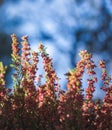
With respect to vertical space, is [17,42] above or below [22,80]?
above

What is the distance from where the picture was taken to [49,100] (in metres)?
8.37

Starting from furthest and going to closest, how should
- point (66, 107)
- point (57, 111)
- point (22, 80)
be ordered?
point (22, 80), point (57, 111), point (66, 107)

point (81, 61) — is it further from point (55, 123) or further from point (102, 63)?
point (55, 123)

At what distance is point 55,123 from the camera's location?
7898 mm

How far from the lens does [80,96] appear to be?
7.99 meters

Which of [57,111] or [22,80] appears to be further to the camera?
[22,80]

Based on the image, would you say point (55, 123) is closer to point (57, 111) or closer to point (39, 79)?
point (57, 111)

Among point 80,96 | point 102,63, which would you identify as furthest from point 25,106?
point 102,63

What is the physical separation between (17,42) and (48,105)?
5.41 feet

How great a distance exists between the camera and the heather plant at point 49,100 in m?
7.84

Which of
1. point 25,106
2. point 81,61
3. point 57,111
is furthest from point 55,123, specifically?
point 81,61

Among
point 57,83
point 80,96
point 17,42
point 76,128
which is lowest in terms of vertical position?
point 76,128

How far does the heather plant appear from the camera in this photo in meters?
7.84

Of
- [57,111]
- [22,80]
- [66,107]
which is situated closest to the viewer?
[66,107]
